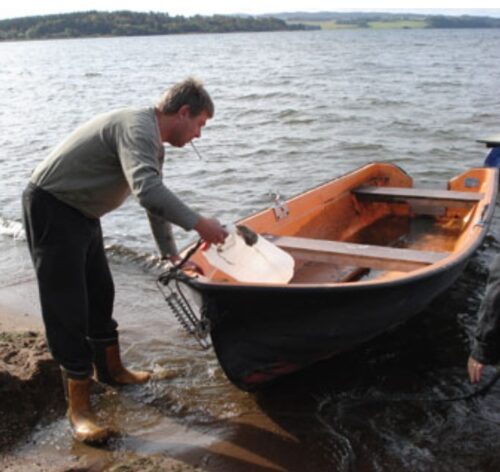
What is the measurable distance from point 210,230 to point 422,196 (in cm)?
426

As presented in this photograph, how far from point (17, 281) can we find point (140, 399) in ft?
10.6

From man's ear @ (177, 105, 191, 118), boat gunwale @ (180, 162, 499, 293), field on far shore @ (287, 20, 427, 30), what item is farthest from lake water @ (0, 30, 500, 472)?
field on far shore @ (287, 20, 427, 30)

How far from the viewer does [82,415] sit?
400 cm

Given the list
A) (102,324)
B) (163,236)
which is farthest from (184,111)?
(102,324)

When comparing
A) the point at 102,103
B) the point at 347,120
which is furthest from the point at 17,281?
the point at 102,103

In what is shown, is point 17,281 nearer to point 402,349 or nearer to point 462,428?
point 402,349

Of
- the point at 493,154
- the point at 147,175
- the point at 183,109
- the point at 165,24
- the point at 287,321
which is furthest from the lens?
the point at 165,24

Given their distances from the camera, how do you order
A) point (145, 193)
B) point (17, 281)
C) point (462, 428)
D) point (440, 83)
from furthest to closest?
1. point (440, 83)
2. point (17, 281)
3. point (462, 428)
4. point (145, 193)

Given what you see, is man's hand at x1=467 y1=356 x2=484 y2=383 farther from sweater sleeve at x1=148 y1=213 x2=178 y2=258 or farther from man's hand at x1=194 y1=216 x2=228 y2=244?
sweater sleeve at x1=148 y1=213 x2=178 y2=258

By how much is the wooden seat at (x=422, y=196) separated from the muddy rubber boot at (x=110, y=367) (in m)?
3.71

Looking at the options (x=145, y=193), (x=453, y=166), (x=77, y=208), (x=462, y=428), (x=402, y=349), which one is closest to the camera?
(x=145, y=193)

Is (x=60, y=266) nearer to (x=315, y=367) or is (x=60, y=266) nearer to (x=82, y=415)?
(x=82, y=415)

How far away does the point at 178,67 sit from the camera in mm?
42938

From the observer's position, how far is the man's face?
11.7 ft
